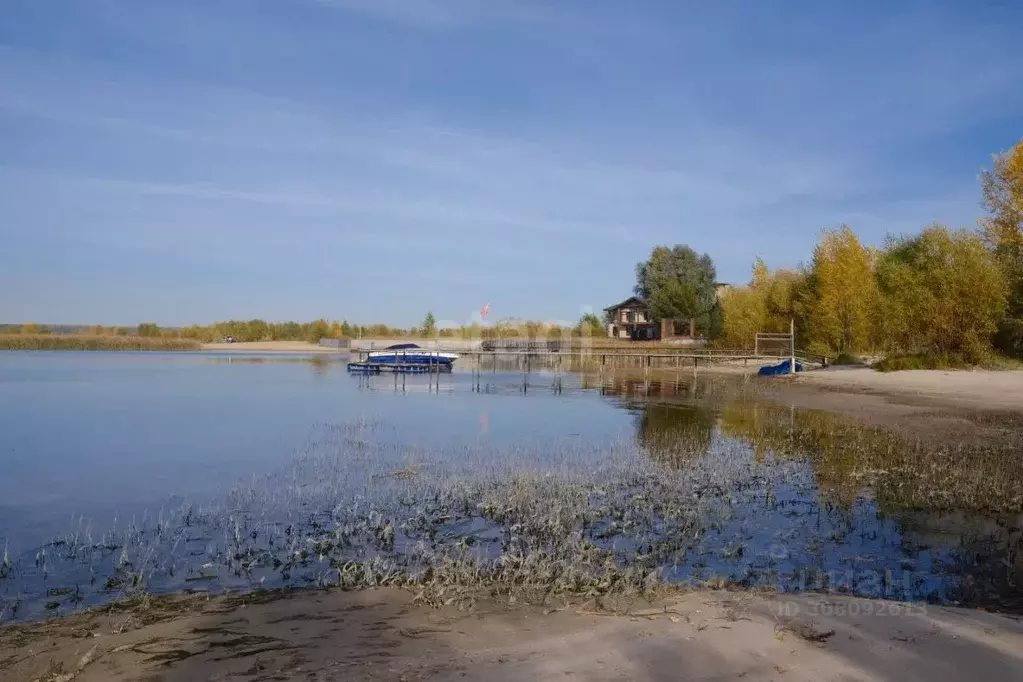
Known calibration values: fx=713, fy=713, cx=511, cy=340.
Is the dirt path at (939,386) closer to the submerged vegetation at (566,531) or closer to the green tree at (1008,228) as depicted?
the green tree at (1008,228)

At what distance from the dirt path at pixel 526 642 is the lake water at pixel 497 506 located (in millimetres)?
1257

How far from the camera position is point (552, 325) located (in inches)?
4149

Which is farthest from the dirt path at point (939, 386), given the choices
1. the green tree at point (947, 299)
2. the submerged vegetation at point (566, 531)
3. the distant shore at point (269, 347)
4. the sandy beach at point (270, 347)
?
the sandy beach at point (270, 347)

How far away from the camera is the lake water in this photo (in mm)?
8750

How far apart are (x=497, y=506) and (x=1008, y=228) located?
141ft

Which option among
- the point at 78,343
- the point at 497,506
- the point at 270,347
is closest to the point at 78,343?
the point at 78,343

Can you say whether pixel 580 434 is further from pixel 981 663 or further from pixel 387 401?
pixel 981 663

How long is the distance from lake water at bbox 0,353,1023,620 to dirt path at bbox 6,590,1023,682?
4.12ft

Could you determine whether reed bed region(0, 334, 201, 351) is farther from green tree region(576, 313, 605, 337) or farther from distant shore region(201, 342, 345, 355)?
green tree region(576, 313, 605, 337)

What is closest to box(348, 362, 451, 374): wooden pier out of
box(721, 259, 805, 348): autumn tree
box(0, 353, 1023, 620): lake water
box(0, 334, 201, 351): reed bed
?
box(721, 259, 805, 348): autumn tree

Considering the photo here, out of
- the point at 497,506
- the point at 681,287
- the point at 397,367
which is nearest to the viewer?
the point at 497,506

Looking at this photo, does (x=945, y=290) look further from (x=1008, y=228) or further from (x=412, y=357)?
(x=412, y=357)

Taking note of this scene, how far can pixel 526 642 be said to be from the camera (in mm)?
5988

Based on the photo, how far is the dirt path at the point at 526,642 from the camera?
5.16 meters
